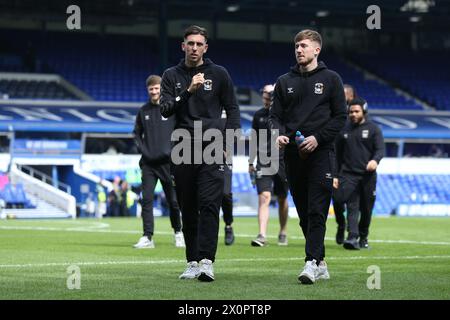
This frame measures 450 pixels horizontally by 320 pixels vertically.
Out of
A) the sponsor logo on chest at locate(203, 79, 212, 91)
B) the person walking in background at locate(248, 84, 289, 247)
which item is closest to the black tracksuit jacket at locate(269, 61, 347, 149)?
the sponsor logo on chest at locate(203, 79, 212, 91)

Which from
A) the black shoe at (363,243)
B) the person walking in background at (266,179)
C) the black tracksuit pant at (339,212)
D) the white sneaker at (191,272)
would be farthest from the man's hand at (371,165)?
the white sneaker at (191,272)

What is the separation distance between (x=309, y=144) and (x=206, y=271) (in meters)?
1.44

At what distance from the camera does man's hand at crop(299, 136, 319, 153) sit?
9.44 m

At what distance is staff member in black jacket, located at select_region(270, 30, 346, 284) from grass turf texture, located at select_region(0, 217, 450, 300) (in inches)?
22.2

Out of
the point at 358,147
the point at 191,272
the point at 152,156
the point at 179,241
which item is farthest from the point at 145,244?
the point at 191,272

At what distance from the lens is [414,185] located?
4356cm

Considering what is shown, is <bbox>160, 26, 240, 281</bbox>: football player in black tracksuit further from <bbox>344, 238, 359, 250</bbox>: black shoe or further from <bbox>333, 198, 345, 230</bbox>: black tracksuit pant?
<bbox>333, 198, 345, 230</bbox>: black tracksuit pant

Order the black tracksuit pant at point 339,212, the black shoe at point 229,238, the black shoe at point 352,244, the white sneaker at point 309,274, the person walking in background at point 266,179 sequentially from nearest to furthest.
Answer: the white sneaker at point 309,274, the black shoe at point 352,244, the black tracksuit pant at point 339,212, the black shoe at point 229,238, the person walking in background at point 266,179

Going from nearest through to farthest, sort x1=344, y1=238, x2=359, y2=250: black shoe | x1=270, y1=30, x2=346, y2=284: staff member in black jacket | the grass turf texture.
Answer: the grass turf texture < x1=270, y1=30, x2=346, y2=284: staff member in black jacket < x1=344, y1=238, x2=359, y2=250: black shoe

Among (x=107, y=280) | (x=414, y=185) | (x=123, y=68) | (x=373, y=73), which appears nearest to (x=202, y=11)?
(x=123, y=68)

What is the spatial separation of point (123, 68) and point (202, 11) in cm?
456

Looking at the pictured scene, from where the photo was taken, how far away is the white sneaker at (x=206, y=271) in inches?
369

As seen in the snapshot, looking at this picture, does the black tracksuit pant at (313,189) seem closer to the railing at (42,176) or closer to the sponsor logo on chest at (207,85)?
the sponsor logo on chest at (207,85)

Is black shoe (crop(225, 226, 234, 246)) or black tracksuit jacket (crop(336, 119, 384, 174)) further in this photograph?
black shoe (crop(225, 226, 234, 246))
